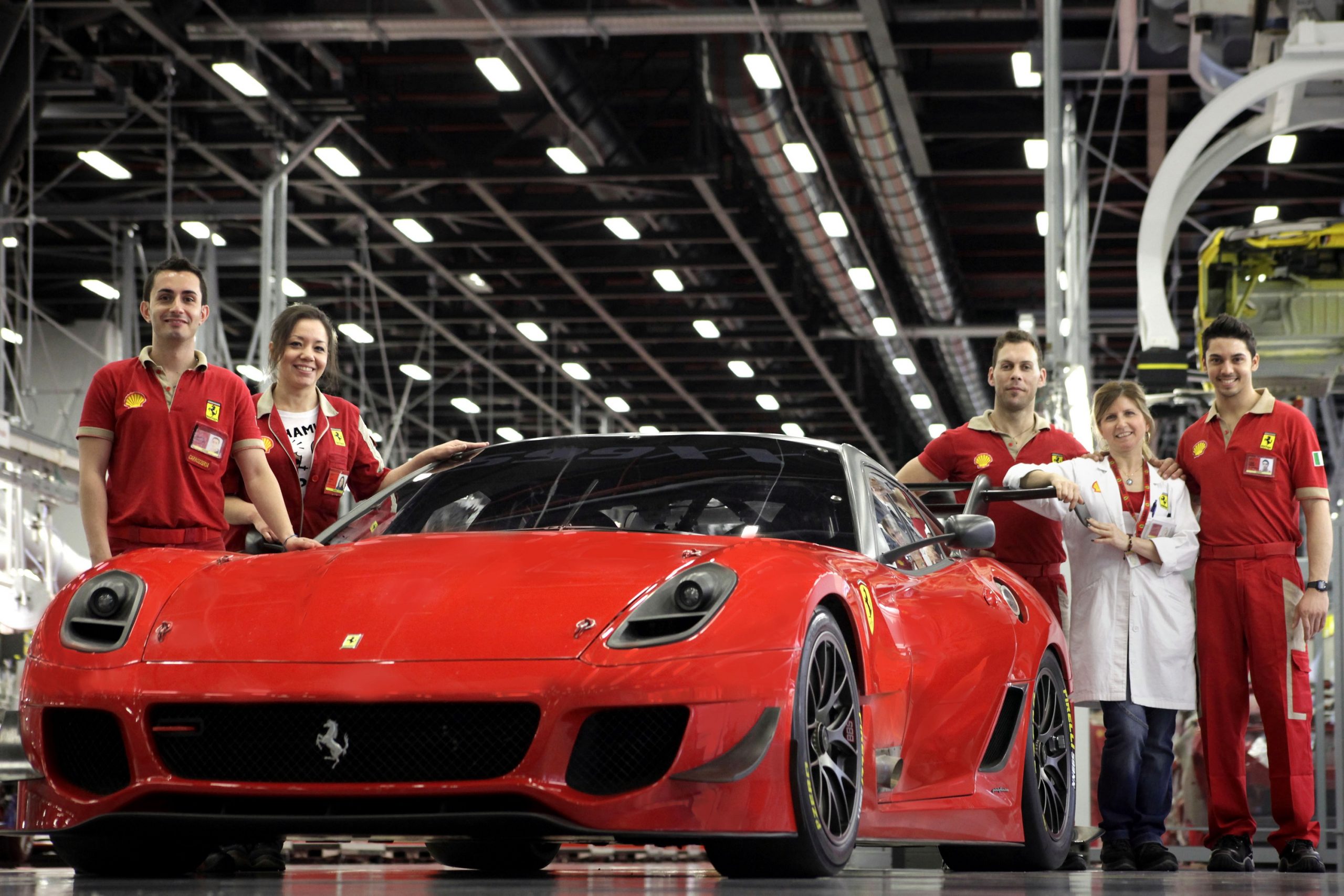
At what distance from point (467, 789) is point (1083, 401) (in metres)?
8.32

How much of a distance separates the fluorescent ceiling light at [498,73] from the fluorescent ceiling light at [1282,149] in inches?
313

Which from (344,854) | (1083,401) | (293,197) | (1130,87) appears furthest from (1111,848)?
(293,197)

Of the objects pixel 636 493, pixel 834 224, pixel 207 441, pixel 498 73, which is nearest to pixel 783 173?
pixel 834 224

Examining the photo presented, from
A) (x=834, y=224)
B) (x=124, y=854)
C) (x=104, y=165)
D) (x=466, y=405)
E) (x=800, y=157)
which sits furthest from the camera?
(x=466, y=405)

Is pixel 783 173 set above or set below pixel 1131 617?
above

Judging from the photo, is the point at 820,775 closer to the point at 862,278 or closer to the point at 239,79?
the point at 239,79

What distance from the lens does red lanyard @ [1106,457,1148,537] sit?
665 centimetres

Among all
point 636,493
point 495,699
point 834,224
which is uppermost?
point 834,224

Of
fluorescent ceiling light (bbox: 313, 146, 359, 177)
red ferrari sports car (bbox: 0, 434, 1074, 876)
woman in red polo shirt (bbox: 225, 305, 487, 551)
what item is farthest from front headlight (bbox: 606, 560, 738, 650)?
fluorescent ceiling light (bbox: 313, 146, 359, 177)

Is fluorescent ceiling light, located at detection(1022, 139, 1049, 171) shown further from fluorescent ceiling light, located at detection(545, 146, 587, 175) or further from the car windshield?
the car windshield

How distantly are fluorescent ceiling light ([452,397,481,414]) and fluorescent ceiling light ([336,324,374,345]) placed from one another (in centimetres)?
611

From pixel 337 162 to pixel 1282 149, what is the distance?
33.6ft

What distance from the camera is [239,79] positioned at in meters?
16.6

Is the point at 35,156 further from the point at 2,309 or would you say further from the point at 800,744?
the point at 800,744
